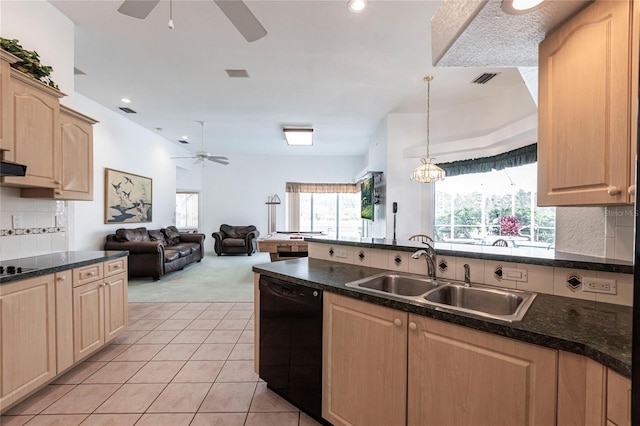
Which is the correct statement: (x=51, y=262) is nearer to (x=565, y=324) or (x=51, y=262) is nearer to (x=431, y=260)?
(x=431, y=260)

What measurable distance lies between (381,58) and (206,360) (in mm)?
3595

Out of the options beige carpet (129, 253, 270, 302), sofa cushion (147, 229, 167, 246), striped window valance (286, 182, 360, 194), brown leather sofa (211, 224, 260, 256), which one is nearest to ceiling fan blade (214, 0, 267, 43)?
beige carpet (129, 253, 270, 302)

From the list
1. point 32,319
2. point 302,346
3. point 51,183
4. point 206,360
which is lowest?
point 206,360

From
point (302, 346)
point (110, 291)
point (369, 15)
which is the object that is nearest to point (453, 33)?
point (369, 15)

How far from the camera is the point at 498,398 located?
1034 mm

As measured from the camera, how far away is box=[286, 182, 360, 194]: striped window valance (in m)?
8.84

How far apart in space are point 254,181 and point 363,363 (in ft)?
26.0

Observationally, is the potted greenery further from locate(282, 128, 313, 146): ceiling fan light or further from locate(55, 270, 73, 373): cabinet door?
locate(282, 128, 313, 146): ceiling fan light

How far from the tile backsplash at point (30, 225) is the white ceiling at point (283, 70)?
5.72 ft

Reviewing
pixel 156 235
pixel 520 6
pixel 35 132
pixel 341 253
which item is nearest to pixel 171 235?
pixel 156 235

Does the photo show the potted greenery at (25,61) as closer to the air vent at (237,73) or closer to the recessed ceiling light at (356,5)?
the air vent at (237,73)

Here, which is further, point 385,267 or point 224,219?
point 224,219

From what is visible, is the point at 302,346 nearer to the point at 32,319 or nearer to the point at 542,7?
the point at 32,319

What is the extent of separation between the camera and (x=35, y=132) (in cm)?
208
